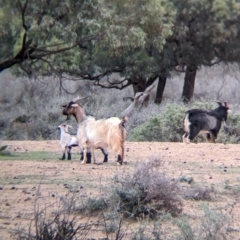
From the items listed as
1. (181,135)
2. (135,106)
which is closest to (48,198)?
(181,135)

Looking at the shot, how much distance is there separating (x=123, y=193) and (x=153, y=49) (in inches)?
829

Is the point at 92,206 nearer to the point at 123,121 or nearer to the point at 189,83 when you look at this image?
the point at 123,121

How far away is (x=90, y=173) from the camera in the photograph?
47.9 ft

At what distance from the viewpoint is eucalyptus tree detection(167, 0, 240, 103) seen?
102 ft

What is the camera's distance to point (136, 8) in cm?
2773

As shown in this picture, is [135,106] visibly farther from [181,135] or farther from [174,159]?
[174,159]

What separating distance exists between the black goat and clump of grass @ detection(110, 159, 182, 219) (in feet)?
34.8

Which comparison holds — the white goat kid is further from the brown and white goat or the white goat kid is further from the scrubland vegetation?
the scrubland vegetation

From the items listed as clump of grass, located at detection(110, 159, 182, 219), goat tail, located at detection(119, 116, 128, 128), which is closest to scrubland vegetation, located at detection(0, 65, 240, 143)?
goat tail, located at detection(119, 116, 128, 128)

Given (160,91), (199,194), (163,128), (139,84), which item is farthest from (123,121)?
(160,91)

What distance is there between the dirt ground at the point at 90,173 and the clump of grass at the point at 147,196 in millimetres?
382

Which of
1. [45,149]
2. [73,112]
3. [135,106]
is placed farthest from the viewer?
[135,106]

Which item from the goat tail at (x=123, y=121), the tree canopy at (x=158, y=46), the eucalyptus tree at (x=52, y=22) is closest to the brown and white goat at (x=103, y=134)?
the goat tail at (x=123, y=121)

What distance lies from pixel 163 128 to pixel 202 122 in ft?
5.50
